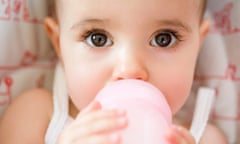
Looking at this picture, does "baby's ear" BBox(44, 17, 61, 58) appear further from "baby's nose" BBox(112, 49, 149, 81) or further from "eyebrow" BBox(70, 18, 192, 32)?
"baby's nose" BBox(112, 49, 149, 81)

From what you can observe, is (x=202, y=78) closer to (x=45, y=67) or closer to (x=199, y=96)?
(x=199, y=96)

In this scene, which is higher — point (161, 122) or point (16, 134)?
point (161, 122)

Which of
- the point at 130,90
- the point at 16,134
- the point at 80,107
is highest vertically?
the point at 130,90

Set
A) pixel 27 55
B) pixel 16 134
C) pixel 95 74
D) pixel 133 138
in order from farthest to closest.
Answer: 1. pixel 27 55
2. pixel 16 134
3. pixel 95 74
4. pixel 133 138

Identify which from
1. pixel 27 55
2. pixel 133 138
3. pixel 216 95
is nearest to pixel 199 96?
pixel 216 95

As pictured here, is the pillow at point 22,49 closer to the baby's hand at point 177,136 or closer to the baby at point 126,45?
the baby at point 126,45

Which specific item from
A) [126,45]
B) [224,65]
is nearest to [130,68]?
[126,45]

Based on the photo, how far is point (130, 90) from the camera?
2.51 ft

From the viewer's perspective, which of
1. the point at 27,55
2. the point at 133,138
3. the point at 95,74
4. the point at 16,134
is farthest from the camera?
the point at 27,55

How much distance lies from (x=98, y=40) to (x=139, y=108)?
26 cm

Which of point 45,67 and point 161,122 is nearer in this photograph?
point 161,122

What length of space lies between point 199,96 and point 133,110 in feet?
1.70

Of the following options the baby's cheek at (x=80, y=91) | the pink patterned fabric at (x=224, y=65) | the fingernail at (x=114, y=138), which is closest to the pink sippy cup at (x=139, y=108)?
the fingernail at (x=114, y=138)

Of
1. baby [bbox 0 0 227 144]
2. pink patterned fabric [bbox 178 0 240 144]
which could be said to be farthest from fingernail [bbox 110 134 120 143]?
pink patterned fabric [bbox 178 0 240 144]
